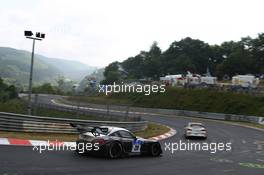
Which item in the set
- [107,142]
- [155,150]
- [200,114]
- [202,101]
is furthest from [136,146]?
[202,101]

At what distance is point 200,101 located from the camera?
69.1m

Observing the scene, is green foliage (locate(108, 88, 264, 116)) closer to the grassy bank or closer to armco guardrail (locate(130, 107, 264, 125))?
the grassy bank

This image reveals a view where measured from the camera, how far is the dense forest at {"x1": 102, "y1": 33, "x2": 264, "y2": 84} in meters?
107

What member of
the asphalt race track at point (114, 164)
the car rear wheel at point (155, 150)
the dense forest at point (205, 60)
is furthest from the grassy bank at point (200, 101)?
the asphalt race track at point (114, 164)

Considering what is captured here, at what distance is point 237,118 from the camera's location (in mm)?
52375

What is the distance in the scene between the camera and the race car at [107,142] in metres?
15.1

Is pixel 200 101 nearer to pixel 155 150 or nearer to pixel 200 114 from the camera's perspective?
pixel 200 114

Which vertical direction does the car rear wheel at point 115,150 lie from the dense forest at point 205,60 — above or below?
below

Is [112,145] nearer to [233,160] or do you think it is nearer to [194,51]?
[233,160]

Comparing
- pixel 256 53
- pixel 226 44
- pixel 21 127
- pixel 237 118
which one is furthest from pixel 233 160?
pixel 226 44

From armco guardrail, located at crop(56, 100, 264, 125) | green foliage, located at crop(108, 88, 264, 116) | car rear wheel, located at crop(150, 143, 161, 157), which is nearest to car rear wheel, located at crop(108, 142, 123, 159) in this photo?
car rear wheel, located at crop(150, 143, 161, 157)

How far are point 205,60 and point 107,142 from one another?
117522 millimetres

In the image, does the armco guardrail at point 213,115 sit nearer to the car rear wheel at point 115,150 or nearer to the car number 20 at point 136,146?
the car number 20 at point 136,146

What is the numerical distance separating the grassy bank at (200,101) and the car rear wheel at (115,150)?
128 ft
